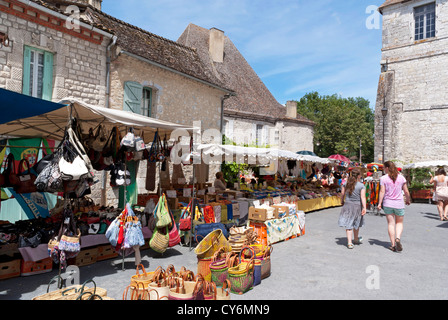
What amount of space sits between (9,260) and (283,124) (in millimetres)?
20103

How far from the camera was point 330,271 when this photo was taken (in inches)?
188

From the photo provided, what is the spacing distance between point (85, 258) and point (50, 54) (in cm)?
564

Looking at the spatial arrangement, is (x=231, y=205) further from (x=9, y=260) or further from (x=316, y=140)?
(x=316, y=140)

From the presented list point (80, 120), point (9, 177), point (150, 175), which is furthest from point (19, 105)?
point (150, 175)

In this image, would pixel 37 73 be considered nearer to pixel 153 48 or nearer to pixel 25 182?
pixel 25 182

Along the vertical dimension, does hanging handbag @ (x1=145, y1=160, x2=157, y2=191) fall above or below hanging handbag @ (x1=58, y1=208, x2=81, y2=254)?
above

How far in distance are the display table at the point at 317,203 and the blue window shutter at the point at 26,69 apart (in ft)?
27.9


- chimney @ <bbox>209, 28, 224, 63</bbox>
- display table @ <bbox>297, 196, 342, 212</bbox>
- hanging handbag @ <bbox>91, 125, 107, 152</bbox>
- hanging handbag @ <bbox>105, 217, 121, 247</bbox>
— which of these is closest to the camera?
hanging handbag @ <bbox>105, 217, 121, 247</bbox>

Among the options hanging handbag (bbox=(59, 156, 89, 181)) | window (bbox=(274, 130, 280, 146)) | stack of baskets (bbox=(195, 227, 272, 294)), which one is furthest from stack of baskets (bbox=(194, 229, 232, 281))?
window (bbox=(274, 130, 280, 146))

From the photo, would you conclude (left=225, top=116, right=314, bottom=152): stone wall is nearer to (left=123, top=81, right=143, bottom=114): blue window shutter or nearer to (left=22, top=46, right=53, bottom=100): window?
(left=123, top=81, right=143, bottom=114): blue window shutter

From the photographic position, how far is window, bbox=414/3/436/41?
18.6m

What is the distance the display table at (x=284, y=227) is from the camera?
21.4ft

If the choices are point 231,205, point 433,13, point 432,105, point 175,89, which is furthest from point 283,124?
point 231,205

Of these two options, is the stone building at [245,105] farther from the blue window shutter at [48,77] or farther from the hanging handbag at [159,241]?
the hanging handbag at [159,241]
